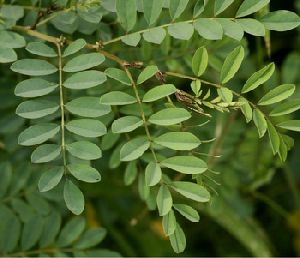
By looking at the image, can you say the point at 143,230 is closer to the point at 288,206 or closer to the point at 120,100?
the point at 288,206

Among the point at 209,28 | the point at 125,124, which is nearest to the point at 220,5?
the point at 209,28

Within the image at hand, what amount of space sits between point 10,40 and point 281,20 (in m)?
0.45

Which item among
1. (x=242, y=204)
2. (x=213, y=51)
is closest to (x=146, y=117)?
(x=213, y=51)

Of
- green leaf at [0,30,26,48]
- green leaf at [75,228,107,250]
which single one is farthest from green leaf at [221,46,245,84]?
green leaf at [75,228,107,250]

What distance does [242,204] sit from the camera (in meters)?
1.73

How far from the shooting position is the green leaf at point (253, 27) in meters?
1.01

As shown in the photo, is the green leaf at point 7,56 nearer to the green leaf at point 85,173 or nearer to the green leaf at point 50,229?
the green leaf at point 85,173

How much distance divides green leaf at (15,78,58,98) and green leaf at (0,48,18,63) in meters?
0.04

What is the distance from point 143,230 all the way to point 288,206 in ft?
1.51

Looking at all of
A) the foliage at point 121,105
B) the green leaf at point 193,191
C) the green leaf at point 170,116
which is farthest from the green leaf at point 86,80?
the green leaf at point 193,191

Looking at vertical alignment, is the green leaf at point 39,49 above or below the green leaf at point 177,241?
above

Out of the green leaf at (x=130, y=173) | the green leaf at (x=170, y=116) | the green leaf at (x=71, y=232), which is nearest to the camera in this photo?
the green leaf at (x=170, y=116)

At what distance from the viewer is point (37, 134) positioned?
3.28 ft

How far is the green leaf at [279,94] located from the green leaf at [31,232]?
0.55m
